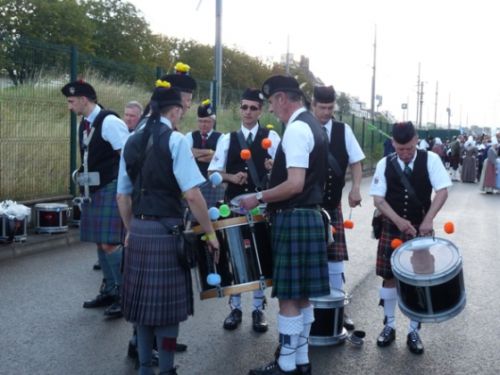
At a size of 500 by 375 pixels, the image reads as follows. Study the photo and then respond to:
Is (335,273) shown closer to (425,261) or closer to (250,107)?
(425,261)

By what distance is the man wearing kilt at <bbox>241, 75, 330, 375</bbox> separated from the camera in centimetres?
383

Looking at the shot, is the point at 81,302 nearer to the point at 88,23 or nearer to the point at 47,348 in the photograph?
the point at 47,348

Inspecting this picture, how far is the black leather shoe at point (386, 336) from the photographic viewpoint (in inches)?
184

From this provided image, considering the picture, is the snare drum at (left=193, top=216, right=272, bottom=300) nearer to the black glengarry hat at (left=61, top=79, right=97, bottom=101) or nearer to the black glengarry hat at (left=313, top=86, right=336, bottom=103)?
the black glengarry hat at (left=313, top=86, right=336, bottom=103)

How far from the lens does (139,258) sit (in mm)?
3590

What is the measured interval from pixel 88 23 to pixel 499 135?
104 ft

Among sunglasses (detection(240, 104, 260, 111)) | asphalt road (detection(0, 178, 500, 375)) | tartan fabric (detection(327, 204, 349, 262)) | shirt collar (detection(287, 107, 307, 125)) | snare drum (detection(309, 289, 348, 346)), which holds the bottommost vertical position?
asphalt road (detection(0, 178, 500, 375))

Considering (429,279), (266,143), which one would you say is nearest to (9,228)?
(266,143)

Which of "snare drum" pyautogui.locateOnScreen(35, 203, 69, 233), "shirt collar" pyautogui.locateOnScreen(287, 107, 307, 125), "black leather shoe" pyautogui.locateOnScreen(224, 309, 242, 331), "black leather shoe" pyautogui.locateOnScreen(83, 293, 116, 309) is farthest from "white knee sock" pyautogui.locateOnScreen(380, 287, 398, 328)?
"snare drum" pyautogui.locateOnScreen(35, 203, 69, 233)

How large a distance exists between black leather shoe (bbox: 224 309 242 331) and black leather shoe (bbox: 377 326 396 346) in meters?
1.14

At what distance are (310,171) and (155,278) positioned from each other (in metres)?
1.12

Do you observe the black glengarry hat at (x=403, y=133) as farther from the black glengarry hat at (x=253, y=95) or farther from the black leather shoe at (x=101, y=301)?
the black leather shoe at (x=101, y=301)

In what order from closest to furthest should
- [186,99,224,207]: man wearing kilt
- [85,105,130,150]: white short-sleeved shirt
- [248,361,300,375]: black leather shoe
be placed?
[248,361,300,375]: black leather shoe → [85,105,130,150]: white short-sleeved shirt → [186,99,224,207]: man wearing kilt

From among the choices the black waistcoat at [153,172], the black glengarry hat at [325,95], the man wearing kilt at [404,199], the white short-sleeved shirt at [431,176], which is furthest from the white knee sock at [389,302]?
the black waistcoat at [153,172]
